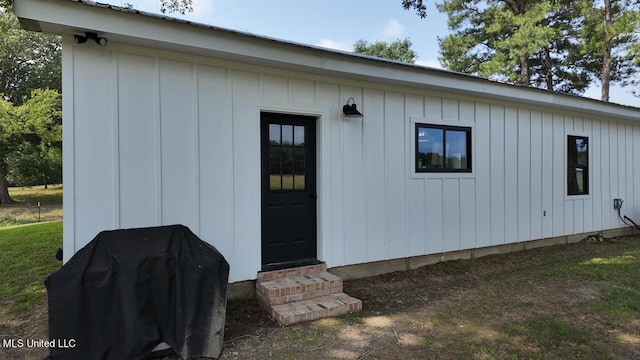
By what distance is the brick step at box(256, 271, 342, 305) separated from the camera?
3654 mm

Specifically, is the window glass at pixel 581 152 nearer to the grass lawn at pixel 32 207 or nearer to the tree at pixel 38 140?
the grass lawn at pixel 32 207

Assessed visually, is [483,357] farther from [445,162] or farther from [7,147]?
[7,147]

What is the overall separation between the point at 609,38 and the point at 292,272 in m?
16.6

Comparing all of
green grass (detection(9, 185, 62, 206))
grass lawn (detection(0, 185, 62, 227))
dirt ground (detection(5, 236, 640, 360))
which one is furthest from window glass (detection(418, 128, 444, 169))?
green grass (detection(9, 185, 62, 206))

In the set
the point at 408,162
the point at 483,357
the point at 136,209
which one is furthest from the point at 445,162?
the point at 136,209

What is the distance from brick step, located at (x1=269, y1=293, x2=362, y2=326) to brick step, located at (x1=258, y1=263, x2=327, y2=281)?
457mm

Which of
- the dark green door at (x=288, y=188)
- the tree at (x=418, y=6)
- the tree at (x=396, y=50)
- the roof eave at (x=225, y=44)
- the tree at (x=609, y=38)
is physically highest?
the tree at (x=396, y=50)

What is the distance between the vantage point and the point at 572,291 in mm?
4262

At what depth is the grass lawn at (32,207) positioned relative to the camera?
15102 millimetres

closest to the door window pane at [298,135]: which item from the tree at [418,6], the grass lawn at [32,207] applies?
the tree at [418,6]

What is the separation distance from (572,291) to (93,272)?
4875 millimetres

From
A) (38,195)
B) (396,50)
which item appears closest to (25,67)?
(38,195)

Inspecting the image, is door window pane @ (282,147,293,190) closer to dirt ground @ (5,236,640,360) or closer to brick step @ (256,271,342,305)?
brick step @ (256,271,342,305)

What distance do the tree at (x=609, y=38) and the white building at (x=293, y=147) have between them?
9.97 m
